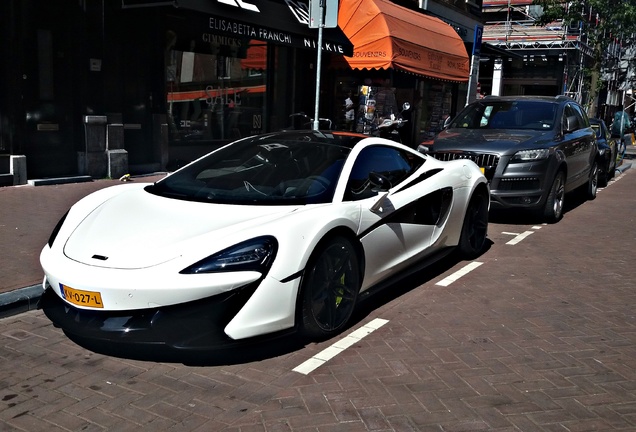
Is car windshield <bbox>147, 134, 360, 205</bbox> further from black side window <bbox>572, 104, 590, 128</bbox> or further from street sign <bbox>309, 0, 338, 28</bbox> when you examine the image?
black side window <bbox>572, 104, 590, 128</bbox>

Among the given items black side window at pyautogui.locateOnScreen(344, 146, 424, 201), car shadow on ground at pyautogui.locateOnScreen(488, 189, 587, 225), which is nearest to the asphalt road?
black side window at pyautogui.locateOnScreen(344, 146, 424, 201)

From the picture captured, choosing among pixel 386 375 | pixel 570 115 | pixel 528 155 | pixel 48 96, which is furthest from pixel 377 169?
pixel 48 96

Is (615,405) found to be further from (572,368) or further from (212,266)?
(212,266)

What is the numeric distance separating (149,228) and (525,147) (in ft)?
20.1

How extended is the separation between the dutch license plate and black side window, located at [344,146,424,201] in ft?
6.19

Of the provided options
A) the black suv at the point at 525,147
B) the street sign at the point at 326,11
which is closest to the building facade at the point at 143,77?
the street sign at the point at 326,11

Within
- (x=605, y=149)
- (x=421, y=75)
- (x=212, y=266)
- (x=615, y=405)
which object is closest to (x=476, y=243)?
(x=615, y=405)

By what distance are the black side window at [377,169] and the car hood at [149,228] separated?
0.73 metres

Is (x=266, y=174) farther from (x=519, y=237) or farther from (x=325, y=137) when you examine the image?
(x=519, y=237)

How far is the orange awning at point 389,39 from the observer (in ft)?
48.1

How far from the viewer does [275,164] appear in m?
5.10

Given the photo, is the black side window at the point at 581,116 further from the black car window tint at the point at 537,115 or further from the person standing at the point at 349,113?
the person standing at the point at 349,113

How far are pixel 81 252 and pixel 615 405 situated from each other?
3308mm

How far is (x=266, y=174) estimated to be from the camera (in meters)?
4.98
